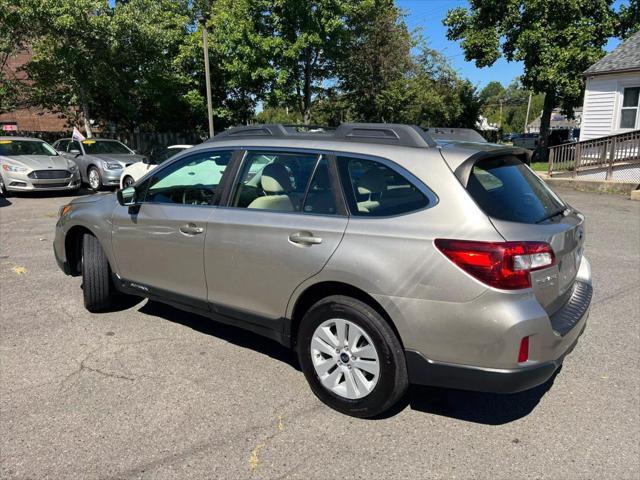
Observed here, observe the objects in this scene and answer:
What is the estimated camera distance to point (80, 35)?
17328 millimetres

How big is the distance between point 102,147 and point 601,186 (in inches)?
572

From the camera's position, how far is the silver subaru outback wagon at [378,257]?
2553mm

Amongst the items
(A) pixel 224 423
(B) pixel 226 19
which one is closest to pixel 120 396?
(A) pixel 224 423

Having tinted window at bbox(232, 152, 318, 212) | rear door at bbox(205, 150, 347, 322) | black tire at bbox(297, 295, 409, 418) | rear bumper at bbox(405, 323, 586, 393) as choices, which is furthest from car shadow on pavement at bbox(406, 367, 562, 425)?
tinted window at bbox(232, 152, 318, 212)

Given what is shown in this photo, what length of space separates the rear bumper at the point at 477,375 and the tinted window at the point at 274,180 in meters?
1.23

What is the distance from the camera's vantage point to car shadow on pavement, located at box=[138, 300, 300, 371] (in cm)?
391

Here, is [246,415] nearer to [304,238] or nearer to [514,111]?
[304,238]

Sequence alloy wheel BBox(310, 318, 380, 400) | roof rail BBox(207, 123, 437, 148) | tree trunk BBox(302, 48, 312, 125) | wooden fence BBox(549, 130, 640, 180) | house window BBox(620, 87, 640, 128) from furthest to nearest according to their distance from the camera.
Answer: tree trunk BBox(302, 48, 312, 125) → house window BBox(620, 87, 640, 128) → wooden fence BBox(549, 130, 640, 180) → roof rail BBox(207, 123, 437, 148) → alloy wheel BBox(310, 318, 380, 400)

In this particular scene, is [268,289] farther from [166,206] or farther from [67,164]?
[67,164]

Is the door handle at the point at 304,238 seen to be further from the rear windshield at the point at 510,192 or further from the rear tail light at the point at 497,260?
the rear windshield at the point at 510,192

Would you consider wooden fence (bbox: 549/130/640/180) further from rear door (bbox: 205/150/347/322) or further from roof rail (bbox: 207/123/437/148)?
rear door (bbox: 205/150/347/322)

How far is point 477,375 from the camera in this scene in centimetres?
260

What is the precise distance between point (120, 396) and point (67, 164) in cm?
1145

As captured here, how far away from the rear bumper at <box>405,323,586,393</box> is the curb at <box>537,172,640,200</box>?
39.4 feet
